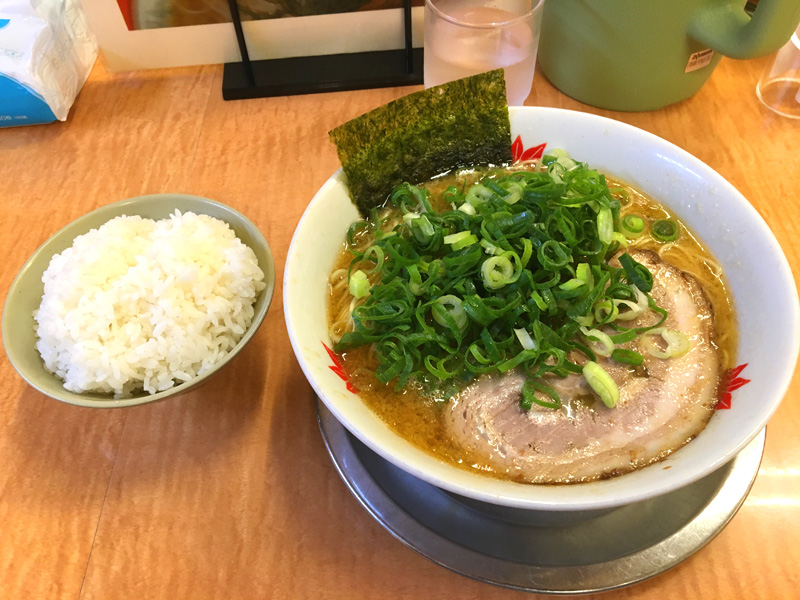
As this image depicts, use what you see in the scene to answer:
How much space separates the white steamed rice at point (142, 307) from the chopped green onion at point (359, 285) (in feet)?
0.80

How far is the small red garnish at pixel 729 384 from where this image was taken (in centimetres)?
96

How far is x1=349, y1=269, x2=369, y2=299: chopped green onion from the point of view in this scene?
109 cm

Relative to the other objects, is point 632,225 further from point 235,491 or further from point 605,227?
point 235,491

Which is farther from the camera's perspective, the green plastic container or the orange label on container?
the orange label on container

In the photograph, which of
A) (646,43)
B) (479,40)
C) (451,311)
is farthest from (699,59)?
(451,311)

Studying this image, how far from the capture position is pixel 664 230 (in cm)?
127

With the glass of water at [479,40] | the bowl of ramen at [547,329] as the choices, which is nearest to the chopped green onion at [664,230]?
the bowl of ramen at [547,329]

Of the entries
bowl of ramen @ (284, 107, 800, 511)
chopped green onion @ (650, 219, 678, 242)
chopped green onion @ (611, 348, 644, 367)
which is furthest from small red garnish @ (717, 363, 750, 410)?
chopped green onion @ (650, 219, 678, 242)

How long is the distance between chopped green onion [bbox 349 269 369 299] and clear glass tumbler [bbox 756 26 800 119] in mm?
1608

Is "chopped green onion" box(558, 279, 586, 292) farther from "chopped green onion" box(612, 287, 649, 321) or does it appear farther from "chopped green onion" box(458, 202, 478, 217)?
"chopped green onion" box(458, 202, 478, 217)

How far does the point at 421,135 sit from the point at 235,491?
34.5 inches

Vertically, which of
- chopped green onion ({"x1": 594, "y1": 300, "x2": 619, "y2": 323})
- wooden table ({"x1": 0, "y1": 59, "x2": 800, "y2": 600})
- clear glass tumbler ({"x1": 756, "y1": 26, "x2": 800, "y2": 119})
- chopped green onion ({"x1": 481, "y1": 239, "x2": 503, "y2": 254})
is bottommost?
wooden table ({"x1": 0, "y1": 59, "x2": 800, "y2": 600})

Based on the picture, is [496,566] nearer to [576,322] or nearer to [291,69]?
[576,322]

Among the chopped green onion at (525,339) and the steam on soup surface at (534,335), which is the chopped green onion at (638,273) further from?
the chopped green onion at (525,339)
